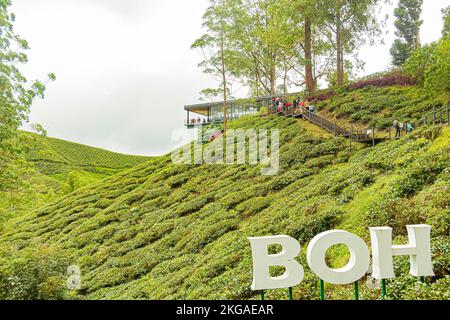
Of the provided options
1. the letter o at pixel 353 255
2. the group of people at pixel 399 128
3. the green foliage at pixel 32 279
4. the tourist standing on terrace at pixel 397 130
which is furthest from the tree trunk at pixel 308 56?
the letter o at pixel 353 255

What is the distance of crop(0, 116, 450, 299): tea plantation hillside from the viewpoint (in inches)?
334

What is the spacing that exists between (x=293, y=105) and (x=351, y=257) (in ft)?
77.1

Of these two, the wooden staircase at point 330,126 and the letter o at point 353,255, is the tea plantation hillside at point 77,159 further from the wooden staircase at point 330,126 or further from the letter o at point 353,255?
the letter o at point 353,255

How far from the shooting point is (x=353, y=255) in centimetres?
557

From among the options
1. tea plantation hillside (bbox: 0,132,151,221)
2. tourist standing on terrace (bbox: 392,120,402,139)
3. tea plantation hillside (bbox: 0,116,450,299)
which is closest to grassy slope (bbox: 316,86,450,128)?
tourist standing on terrace (bbox: 392,120,402,139)

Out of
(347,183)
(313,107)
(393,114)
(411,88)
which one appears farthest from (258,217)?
(411,88)

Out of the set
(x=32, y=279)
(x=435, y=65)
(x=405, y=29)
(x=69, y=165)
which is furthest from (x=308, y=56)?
(x=69, y=165)

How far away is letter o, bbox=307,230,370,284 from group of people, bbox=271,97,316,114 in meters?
21.0

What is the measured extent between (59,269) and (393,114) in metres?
18.7

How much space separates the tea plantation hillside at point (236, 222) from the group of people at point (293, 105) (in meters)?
2.35

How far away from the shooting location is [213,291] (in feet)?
29.4

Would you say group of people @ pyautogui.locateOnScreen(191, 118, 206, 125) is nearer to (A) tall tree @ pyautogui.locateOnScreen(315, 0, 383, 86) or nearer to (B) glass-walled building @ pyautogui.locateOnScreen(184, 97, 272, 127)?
(B) glass-walled building @ pyautogui.locateOnScreen(184, 97, 272, 127)

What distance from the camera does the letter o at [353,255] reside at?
544 centimetres
